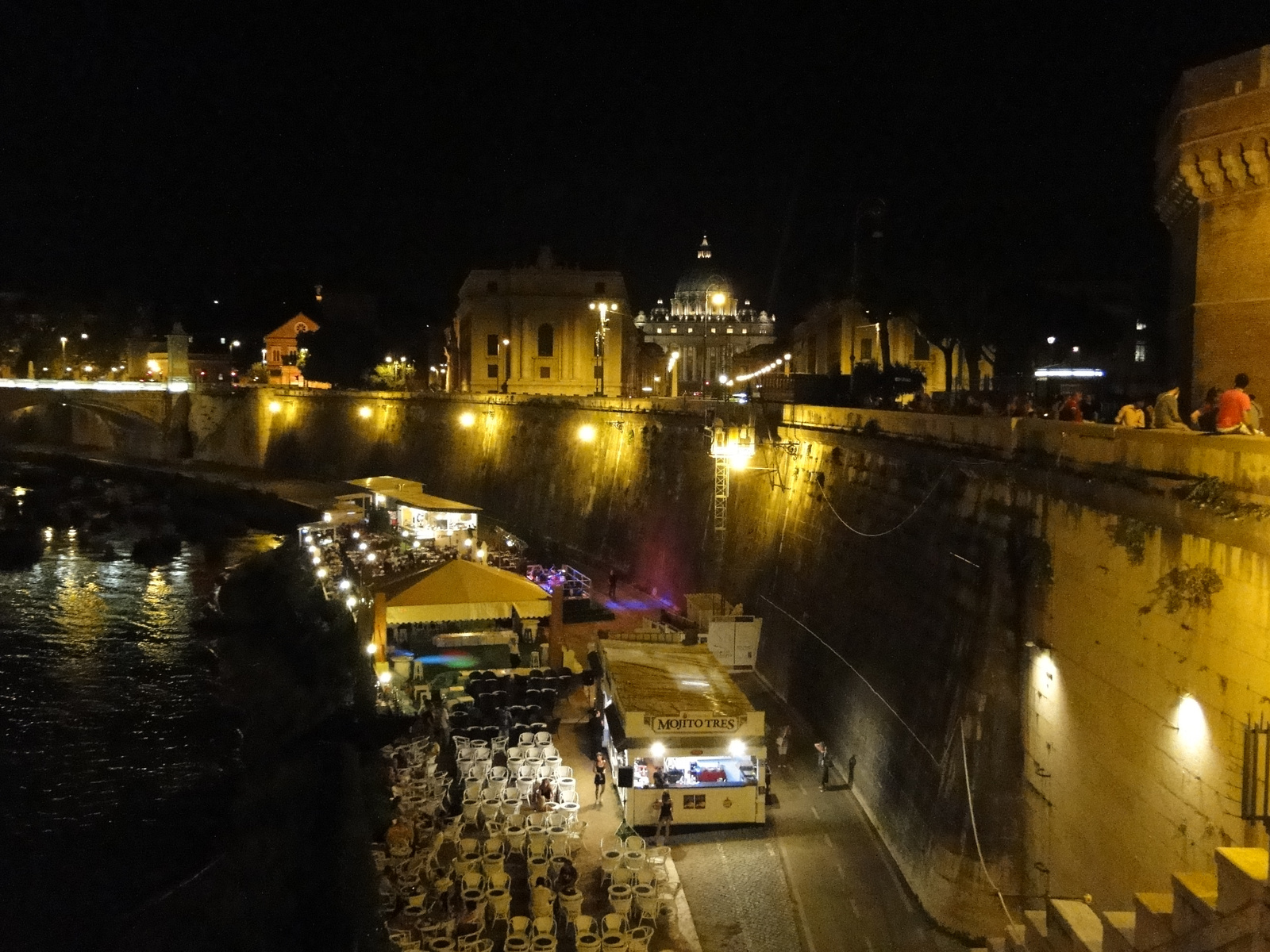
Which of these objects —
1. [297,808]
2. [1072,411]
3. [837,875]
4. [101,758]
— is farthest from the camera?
[101,758]

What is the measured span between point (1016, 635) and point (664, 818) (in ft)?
15.6

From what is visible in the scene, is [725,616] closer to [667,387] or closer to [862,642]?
[862,642]

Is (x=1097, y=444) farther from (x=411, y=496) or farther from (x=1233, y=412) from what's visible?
(x=411, y=496)

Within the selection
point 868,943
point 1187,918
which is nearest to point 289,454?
point 868,943

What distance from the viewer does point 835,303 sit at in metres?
51.4

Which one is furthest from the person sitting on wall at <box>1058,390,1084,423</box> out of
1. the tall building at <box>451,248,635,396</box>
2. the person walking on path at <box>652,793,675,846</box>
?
the tall building at <box>451,248,635,396</box>

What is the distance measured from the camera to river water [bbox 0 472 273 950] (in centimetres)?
1484

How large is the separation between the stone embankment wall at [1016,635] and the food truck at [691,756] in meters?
1.70

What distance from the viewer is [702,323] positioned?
8919cm

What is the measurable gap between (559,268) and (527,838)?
161ft

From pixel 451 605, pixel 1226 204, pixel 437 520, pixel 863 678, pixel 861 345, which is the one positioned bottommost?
pixel 863 678

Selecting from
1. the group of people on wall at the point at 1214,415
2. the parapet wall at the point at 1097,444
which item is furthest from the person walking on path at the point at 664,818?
the group of people on wall at the point at 1214,415

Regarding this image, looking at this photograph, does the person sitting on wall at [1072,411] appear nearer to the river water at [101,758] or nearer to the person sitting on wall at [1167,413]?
the person sitting on wall at [1167,413]

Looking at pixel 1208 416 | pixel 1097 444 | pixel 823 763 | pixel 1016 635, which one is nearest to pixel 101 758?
pixel 823 763
